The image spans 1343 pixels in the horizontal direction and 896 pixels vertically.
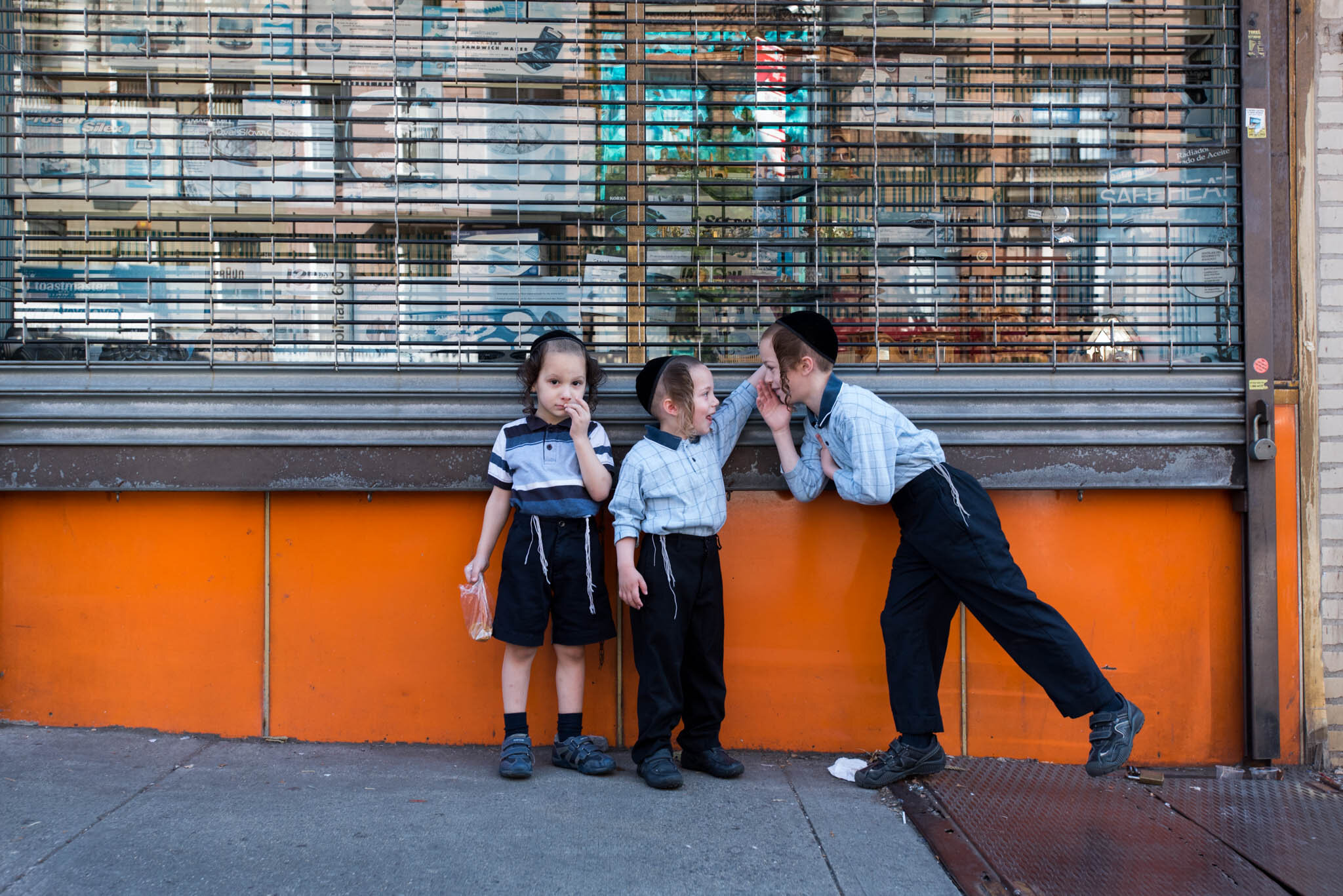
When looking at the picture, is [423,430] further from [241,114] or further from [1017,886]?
[1017,886]

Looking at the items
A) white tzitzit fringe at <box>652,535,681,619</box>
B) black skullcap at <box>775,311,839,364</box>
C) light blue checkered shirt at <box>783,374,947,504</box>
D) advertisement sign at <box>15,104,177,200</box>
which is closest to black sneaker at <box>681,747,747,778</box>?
white tzitzit fringe at <box>652,535,681,619</box>

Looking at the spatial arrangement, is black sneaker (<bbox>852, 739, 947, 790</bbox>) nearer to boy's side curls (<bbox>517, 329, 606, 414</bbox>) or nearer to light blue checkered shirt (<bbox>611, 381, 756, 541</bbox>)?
light blue checkered shirt (<bbox>611, 381, 756, 541</bbox>)

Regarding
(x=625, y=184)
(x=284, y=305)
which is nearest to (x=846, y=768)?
(x=625, y=184)

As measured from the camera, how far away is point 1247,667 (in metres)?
3.77

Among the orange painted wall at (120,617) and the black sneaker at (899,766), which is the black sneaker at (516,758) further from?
the black sneaker at (899,766)

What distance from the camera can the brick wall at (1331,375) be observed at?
12.5ft

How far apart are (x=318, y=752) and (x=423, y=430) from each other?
52.6 inches

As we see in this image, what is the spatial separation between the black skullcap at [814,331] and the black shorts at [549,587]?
105cm

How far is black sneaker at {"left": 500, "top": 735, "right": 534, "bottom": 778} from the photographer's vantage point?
340cm

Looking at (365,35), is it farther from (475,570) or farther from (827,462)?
(827,462)

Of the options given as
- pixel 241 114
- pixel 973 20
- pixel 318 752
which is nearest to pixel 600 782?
pixel 318 752

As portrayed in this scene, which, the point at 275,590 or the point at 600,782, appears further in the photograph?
the point at 275,590

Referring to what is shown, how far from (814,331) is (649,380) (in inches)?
24.9

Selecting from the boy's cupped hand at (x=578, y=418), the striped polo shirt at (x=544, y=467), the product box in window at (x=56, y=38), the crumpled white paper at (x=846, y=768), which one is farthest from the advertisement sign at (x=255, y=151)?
the crumpled white paper at (x=846, y=768)
